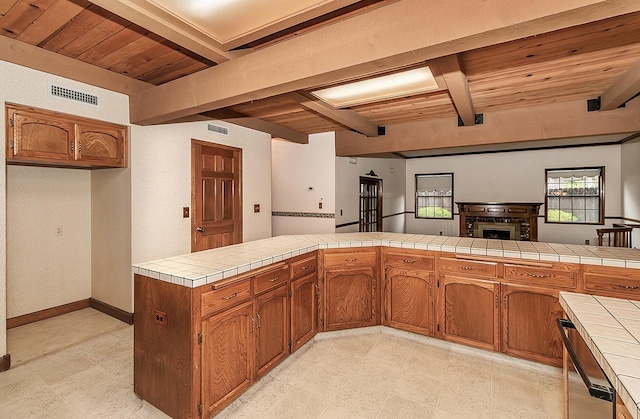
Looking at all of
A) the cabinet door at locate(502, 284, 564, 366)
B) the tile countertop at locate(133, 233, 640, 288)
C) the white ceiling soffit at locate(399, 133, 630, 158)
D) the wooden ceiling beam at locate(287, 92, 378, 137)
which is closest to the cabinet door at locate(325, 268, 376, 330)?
the tile countertop at locate(133, 233, 640, 288)

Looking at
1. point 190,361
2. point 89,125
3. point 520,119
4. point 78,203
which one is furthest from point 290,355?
point 520,119

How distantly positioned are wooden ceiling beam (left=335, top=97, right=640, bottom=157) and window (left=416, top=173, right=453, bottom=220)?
171 inches

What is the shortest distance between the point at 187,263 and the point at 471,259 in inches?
93.5

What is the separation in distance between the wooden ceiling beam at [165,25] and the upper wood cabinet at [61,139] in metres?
1.69

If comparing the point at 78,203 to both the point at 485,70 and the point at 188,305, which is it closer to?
the point at 188,305

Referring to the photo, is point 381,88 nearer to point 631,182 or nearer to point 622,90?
point 622,90

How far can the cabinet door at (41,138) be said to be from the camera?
2.64m

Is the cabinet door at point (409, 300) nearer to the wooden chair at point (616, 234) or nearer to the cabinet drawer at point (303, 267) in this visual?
the cabinet drawer at point (303, 267)

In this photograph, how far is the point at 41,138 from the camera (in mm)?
2777

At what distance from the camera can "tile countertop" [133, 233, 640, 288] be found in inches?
79.1

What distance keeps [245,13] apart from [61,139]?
229 cm

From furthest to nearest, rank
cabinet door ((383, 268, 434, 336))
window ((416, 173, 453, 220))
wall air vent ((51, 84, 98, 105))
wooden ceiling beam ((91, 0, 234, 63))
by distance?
1. window ((416, 173, 453, 220))
2. cabinet door ((383, 268, 434, 336))
3. wall air vent ((51, 84, 98, 105))
4. wooden ceiling beam ((91, 0, 234, 63))

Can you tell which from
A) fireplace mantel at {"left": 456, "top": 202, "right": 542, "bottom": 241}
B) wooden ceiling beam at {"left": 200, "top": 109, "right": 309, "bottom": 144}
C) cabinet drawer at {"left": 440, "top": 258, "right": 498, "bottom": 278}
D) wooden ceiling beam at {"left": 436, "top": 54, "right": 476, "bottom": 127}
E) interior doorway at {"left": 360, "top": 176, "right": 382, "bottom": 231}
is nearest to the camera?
wooden ceiling beam at {"left": 436, "top": 54, "right": 476, "bottom": 127}

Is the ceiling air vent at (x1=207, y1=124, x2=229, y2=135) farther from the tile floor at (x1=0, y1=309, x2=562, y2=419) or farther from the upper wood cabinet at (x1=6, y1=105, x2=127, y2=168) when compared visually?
the tile floor at (x1=0, y1=309, x2=562, y2=419)
